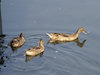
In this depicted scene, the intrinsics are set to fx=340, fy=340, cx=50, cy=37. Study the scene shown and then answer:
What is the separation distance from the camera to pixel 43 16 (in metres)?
15.5

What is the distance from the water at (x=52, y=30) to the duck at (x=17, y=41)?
19 cm

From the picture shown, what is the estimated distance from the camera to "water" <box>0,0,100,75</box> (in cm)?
1120

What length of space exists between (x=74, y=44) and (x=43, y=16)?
2.55m

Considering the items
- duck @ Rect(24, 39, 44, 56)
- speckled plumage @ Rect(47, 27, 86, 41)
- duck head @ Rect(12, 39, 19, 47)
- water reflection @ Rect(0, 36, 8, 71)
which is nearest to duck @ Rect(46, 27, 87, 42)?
speckled plumage @ Rect(47, 27, 86, 41)

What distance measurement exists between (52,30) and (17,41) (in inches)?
76.9

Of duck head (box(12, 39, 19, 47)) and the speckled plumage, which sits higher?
the speckled plumage

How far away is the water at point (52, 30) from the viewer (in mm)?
11195

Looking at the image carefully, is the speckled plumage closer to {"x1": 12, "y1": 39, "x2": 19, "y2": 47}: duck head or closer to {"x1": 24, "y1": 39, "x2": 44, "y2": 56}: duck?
{"x1": 24, "y1": 39, "x2": 44, "y2": 56}: duck

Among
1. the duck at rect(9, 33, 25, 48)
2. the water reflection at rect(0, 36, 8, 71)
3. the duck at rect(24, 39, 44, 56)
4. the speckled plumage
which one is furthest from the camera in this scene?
the speckled plumage

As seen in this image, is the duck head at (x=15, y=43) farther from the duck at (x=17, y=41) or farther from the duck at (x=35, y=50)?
the duck at (x=35, y=50)

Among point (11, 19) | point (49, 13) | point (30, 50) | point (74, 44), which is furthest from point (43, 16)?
point (30, 50)

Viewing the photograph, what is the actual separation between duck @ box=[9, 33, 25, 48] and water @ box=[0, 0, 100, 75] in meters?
0.19

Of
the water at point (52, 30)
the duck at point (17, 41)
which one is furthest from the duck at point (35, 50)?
the duck at point (17, 41)

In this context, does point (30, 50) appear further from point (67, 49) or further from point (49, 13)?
point (49, 13)
